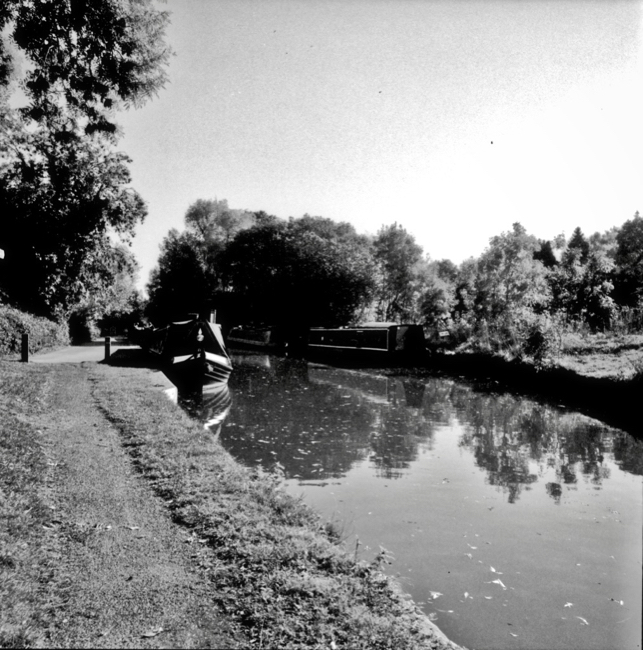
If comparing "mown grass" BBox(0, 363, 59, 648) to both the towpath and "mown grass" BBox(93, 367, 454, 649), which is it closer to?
the towpath

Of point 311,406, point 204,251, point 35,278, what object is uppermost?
point 204,251

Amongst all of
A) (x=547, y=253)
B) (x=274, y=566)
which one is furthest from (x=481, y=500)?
(x=547, y=253)

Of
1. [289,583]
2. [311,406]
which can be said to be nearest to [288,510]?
[289,583]

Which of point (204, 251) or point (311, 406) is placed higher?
point (204, 251)

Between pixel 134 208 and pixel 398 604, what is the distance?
23.5 metres

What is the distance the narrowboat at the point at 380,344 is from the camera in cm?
2609

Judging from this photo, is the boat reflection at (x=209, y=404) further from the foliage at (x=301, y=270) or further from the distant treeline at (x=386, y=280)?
the foliage at (x=301, y=270)

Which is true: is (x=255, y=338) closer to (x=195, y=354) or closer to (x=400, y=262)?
(x=400, y=262)

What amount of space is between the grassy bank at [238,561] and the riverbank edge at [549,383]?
8.27 metres

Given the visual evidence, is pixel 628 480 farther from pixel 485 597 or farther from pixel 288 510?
pixel 288 510

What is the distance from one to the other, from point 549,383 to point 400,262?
97.3ft

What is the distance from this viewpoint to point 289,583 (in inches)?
148

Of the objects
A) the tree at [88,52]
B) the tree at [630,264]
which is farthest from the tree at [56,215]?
the tree at [630,264]

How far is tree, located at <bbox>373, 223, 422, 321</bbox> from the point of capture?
4481 centimetres
